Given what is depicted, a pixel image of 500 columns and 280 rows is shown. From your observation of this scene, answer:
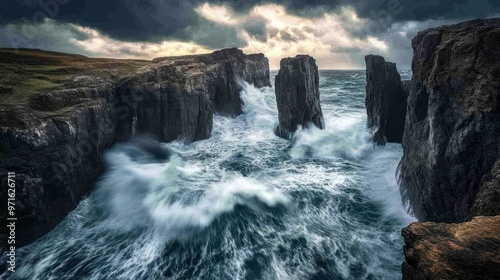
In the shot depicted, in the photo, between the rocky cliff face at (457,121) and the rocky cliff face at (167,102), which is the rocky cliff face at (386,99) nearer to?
the rocky cliff face at (457,121)

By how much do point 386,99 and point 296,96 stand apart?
42.2ft

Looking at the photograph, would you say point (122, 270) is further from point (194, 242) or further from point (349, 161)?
point (349, 161)

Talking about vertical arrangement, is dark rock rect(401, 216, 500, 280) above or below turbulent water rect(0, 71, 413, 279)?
above

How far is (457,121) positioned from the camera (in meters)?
14.8

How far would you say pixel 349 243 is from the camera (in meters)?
17.6

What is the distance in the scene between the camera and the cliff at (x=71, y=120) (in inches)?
695

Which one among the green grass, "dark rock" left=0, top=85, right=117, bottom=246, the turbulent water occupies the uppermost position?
the green grass

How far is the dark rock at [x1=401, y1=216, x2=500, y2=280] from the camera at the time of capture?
6.35m

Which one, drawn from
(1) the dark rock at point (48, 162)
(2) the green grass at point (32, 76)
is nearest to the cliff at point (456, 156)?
(1) the dark rock at point (48, 162)

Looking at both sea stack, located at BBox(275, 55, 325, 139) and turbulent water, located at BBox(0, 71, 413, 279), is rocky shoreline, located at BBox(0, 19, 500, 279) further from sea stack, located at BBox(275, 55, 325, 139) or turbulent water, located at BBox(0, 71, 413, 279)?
sea stack, located at BBox(275, 55, 325, 139)

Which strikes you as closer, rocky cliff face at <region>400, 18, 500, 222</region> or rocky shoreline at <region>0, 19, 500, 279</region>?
rocky shoreline at <region>0, 19, 500, 279</region>

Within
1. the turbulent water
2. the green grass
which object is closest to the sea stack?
the turbulent water

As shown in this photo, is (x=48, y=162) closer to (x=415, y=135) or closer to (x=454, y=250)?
(x=454, y=250)

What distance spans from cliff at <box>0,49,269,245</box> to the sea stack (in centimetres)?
1257
